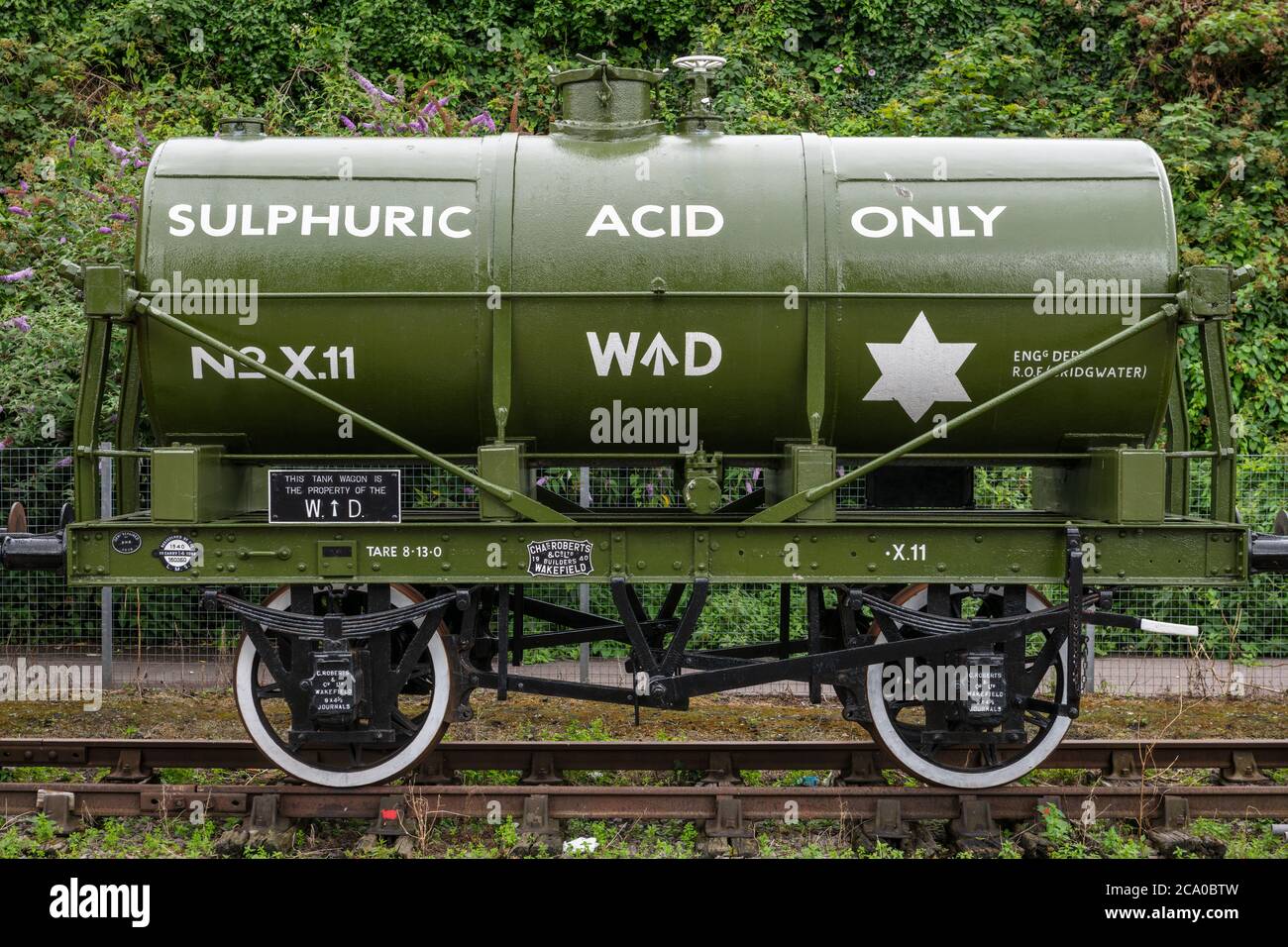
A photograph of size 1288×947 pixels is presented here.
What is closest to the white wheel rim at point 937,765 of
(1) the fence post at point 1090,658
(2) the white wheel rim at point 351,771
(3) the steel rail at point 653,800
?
(3) the steel rail at point 653,800

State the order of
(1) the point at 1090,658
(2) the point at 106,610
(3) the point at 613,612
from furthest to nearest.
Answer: (3) the point at 613,612 < (2) the point at 106,610 < (1) the point at 1090,658

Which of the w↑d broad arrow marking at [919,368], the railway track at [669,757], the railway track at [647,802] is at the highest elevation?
the w↑d broad arrow marking at [919,368]

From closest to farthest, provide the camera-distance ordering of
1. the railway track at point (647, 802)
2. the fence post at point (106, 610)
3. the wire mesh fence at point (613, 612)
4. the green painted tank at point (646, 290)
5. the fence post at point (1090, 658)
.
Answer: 1. the green painted tank at point (646, 290)
2. the railway track at point (647, 802)
3. the fence post at point (1090, 658)
4. the fence post at point (106, 610)
5. the wire mesh fence at point (613, 612)

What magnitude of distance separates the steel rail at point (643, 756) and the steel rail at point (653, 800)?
518 millimetres

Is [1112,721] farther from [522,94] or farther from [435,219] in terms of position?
[522,94]

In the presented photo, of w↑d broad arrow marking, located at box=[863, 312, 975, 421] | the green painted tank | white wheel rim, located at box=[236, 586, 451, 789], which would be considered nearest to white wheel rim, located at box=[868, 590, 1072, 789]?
w↑d broad arrow marking, located at box=[863, 312, 975, 421]

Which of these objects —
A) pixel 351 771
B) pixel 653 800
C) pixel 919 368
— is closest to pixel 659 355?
pixel 919 368

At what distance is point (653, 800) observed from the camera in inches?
249

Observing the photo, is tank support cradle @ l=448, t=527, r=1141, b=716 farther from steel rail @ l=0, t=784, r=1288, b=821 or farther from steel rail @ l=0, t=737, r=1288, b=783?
steel rail @ l=0, t=737, r=1288, b=783

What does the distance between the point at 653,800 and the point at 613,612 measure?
146 inches

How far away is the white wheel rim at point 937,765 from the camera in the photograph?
20.3 feet

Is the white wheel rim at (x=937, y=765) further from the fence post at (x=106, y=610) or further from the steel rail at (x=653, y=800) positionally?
the fence post at (x=106, y=610)

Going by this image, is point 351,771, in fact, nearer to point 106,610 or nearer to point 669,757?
point 669,757

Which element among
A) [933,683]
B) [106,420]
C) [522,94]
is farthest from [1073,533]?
[522,94]
